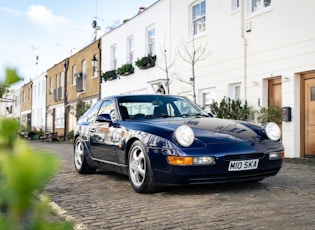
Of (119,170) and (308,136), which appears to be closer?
(119,170)

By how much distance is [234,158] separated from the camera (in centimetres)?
490

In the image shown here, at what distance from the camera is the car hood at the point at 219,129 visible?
502cm

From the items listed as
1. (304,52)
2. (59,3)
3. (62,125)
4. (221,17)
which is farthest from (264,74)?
(62,125)

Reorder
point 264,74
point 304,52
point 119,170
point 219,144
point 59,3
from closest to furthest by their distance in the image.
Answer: point 59,3 < point 219,144 < point 119,170 < point 304,52 < point 264,74

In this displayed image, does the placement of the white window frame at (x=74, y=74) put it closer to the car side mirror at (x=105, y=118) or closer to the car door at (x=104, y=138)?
the car door at (x=104, y=138)

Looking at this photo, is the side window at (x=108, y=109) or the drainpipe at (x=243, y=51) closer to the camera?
the side window at (x=108, y=109)

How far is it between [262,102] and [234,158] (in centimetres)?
717

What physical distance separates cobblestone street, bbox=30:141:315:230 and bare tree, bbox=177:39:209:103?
846 cm

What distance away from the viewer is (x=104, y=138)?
632cm

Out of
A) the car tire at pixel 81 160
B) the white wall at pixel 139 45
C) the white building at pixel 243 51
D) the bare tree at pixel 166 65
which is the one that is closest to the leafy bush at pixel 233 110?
the white building at pixel 243 51

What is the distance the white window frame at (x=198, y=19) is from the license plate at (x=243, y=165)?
1029cm

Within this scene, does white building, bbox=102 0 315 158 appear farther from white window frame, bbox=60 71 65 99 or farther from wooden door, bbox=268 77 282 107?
white window frame, bbox=60 71 65 99

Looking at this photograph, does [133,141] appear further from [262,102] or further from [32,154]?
[262,102]

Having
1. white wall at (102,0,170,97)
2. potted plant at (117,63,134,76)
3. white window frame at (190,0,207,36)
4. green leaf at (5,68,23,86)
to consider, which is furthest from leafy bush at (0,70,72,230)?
potted plant at (117,63,134,76)
